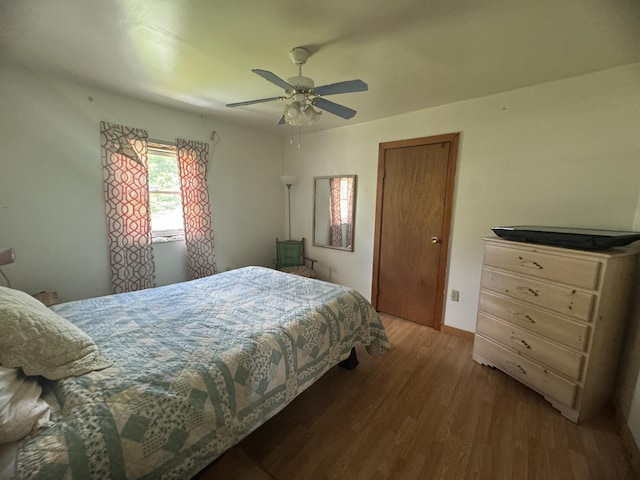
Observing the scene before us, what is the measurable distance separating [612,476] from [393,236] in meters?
2.20

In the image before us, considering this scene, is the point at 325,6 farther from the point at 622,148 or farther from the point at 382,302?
the point at 382,302

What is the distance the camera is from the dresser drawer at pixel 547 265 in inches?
58.7

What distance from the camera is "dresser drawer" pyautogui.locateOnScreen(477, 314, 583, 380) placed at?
157 cm

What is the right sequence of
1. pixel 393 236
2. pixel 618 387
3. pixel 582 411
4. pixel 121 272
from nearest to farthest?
pixel 582 411
pixel 618 387
pixel 121 272
pixel 393 236

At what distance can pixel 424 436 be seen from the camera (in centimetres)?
150

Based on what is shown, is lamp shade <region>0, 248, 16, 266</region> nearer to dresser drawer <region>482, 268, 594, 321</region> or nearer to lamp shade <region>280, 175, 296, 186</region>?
lamp shade <region>280, 175, 296, 186</region>

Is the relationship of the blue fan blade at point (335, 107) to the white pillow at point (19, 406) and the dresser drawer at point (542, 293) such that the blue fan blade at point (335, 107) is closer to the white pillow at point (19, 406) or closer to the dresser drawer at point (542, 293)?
the dresser drawer at point (542, 293)

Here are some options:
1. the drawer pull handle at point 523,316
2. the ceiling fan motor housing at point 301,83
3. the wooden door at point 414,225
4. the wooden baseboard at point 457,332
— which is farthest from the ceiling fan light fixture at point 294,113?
the wooden baseboard at point 457,332

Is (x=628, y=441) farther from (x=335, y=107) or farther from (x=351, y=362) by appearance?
(x=335, y=107)

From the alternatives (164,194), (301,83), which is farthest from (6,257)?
(301,83)

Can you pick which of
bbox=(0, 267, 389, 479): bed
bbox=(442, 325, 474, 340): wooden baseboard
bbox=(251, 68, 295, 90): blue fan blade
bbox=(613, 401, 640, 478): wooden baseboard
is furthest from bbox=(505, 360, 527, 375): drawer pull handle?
bbox=(251, 68, 295, 90): blue fan blade

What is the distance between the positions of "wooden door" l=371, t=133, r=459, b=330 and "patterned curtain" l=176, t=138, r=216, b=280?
208cm

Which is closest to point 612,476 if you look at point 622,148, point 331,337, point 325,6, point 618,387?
point 618,387

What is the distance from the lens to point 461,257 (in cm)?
256
